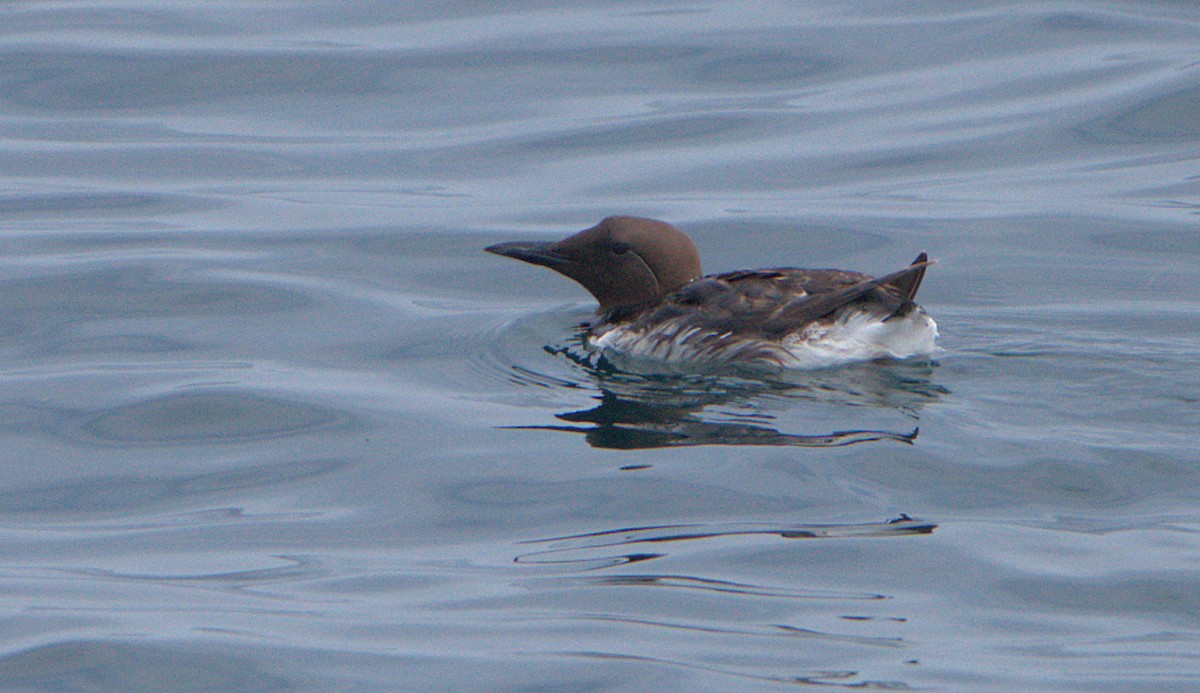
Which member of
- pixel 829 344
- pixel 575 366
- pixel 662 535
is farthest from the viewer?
pixel 575 366

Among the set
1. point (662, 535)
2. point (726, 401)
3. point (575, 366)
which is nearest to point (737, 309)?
point (726, 401)

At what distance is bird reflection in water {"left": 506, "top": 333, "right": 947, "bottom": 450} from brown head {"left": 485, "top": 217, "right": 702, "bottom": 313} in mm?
561

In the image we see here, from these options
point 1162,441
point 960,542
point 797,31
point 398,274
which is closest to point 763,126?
point 797,31

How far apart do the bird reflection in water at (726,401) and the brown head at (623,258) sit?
1.84ft

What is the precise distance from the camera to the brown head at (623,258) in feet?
28.2

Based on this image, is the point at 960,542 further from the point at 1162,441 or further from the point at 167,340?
the point at 167,340

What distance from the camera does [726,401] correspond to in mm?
7512

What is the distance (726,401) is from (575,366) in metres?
1.09

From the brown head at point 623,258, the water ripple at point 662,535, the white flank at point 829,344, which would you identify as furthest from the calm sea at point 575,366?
the brown head at point 623,258

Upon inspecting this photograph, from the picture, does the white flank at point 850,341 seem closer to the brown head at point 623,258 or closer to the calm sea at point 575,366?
the calm sea at point 575,366

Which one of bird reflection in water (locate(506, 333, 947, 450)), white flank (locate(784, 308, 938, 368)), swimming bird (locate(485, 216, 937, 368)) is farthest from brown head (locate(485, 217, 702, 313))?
white flank (locate(784, 308, 938, 368))

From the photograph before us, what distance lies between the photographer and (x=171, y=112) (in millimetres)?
14172

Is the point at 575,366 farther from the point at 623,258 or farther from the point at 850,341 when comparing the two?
the point at 850,341

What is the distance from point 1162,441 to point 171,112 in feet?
31.3
